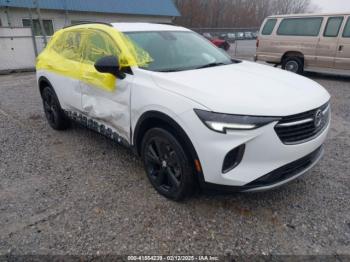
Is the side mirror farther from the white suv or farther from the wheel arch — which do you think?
the wheel arch

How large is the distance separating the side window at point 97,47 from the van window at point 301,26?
7653 mm

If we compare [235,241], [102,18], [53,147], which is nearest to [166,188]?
[235,241]

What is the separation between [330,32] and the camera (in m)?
8.43

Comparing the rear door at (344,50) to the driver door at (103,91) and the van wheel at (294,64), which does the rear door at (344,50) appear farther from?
the driver door at (103,91)

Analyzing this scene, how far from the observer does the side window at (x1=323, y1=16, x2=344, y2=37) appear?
8.27m

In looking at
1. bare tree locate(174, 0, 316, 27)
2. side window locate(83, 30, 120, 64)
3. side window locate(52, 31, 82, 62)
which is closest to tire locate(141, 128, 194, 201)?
side window locate(83, 30, 120, 64)

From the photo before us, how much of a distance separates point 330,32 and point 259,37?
2264 mm

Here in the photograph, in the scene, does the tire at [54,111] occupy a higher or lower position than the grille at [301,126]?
A: lower

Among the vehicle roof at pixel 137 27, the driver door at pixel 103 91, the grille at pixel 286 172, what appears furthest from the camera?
the vehicle roof at pixel 137 27

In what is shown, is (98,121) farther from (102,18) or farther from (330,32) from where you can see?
(102,18)

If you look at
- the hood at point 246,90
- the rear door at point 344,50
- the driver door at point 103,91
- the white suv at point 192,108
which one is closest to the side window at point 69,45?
the white suv at point 192,108

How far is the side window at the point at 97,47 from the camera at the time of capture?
10.8ft

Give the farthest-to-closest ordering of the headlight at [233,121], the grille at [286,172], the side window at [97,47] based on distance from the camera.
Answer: the side window at [97,47]
the grille at [286,172]
the headlight at [233,121]

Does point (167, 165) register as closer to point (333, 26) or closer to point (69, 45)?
point (69, 45)
